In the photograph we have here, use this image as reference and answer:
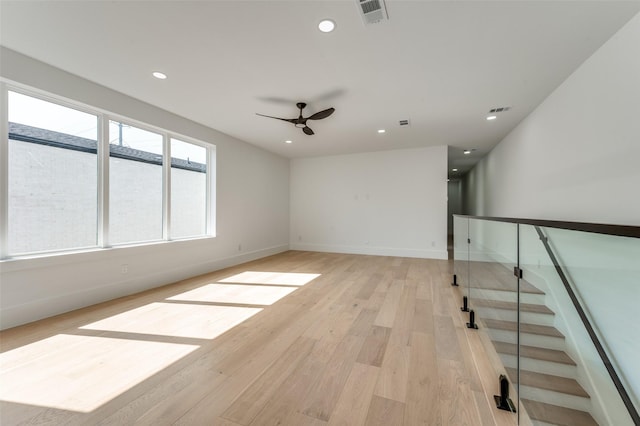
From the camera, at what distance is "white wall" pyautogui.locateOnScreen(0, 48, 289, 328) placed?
2.54 meters

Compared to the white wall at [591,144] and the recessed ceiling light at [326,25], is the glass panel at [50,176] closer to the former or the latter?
the recessed ceiling light at [326,25]

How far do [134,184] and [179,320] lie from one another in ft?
7.63

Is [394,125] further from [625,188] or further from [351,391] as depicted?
[351,391]

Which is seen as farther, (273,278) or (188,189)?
(188,189)

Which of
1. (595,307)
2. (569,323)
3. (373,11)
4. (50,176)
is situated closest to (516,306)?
(569,323)

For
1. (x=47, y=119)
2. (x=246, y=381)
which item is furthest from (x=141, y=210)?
(x=246, y=381)

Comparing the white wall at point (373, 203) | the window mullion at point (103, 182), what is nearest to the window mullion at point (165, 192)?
the window mullion at point (103, 182)

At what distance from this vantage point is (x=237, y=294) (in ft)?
11.3

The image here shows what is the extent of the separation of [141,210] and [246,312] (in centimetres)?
247

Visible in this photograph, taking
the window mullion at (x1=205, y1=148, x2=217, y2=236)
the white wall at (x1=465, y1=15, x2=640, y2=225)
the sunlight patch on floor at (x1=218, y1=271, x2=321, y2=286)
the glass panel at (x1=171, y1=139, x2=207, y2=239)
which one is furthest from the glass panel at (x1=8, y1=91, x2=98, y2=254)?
the white wall at (x1=465, y1=15, x2=640, y2=225)

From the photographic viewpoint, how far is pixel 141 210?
3.73 m

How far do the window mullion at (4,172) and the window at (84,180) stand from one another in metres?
0.01

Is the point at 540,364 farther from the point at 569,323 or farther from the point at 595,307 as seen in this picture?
the point at 595,307

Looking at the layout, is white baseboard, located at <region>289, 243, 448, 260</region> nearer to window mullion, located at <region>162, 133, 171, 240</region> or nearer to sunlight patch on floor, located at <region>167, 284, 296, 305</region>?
sunlight patch on floor, located at <region>167, 284, 296, 305</region>
